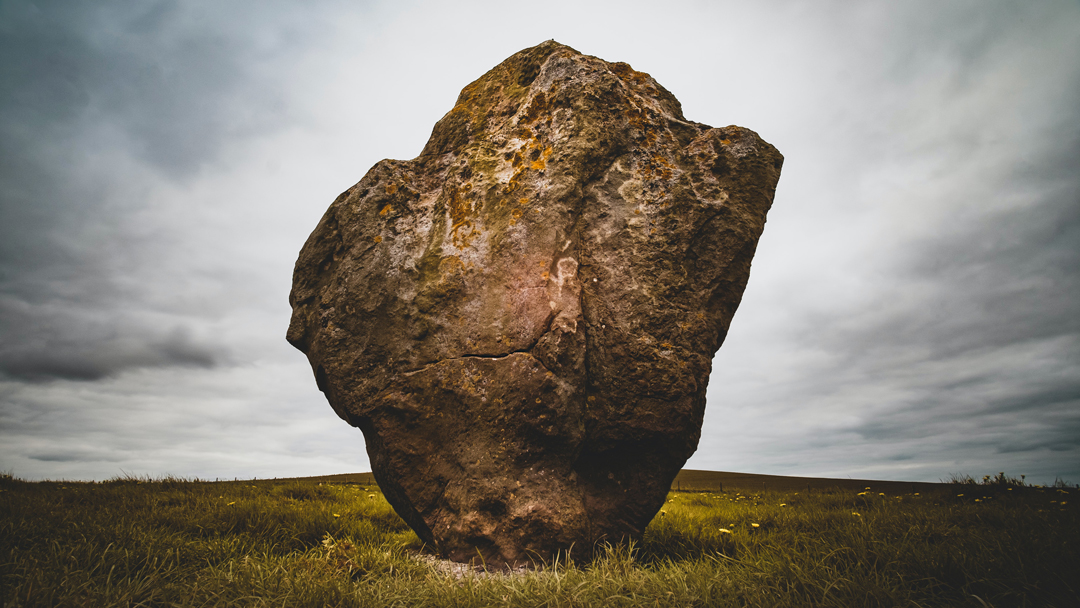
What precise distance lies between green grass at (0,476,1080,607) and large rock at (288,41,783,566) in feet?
1.89

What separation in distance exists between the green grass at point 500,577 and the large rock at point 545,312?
0.57 m

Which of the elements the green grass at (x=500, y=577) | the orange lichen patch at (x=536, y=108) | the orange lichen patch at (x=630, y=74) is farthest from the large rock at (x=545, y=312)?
the green grass at (x=500, y=577)

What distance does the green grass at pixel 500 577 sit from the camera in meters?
2.86

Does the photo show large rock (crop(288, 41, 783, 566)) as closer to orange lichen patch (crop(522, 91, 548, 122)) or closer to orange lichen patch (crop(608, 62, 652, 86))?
orange lichen patch (crop(522, 91, 548, 122))

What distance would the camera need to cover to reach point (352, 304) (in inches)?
189

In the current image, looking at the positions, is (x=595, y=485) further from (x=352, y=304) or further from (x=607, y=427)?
(x=352, y=304)

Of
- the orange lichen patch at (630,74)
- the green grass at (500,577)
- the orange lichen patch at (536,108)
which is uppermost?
the orange lichen patch at (630,74)

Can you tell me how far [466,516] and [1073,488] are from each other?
8.69 metres

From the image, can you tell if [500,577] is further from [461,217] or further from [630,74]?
[630,74]

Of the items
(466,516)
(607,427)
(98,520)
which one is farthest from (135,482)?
(607,427)

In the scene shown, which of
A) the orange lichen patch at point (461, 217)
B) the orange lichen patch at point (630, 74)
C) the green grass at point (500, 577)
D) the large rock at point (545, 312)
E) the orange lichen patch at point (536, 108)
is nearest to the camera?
the green grass at point (500, 577)

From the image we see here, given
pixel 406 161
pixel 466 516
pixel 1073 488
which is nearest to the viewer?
pixel 466 516

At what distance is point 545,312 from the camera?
4.24 metres

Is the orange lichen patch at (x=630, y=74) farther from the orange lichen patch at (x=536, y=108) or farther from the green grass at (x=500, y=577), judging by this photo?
the green grass at (x=500, y=577)
